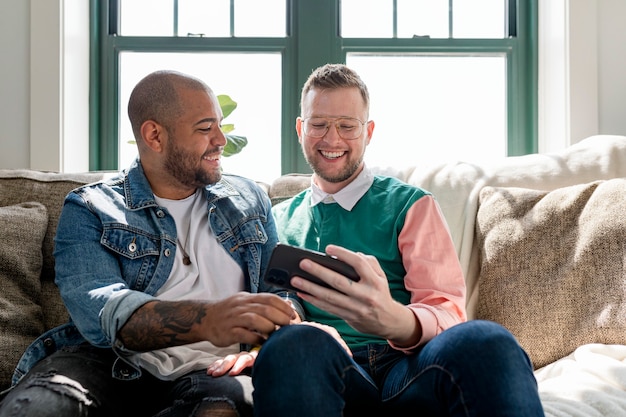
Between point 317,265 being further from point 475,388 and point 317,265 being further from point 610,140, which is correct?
point 610,140

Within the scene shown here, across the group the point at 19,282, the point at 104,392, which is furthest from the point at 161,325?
the point at 19,282

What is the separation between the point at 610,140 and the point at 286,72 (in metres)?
1.34

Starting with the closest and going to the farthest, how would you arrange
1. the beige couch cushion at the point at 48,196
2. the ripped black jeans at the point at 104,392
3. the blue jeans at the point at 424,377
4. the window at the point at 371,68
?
the blue jeans at the point at 424,377
the ripped black jeans at the point at 104,392
the beige couch cushion at the point at 48,196
the window at the point at 371,68

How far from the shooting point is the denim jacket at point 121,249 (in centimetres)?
164

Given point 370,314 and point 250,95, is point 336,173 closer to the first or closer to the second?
point 370,314

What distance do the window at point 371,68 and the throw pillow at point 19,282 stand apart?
1.04m

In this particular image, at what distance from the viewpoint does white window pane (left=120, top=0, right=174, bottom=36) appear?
3.25 metres

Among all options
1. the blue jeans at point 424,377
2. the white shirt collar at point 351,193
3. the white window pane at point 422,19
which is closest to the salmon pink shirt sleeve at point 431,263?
the white shirt collar at point 351,193

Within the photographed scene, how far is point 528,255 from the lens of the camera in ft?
6.91

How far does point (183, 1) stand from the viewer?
325 centimetres

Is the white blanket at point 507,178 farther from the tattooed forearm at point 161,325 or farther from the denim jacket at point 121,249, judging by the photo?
the tattooed forearm at point 161,325

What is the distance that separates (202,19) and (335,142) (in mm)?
1536

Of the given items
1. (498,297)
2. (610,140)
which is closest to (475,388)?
(498,297)

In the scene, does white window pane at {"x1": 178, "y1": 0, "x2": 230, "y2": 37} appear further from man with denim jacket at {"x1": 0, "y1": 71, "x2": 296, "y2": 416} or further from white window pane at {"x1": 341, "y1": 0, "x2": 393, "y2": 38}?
man with denim jacket at {"x1": 0, "y1": 71, "x2": 296, "y2": 416}
